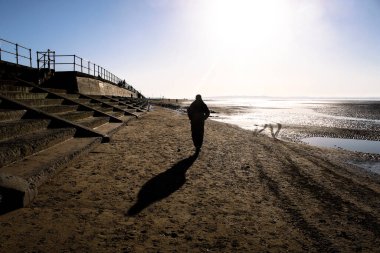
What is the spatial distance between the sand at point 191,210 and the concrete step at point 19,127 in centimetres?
123

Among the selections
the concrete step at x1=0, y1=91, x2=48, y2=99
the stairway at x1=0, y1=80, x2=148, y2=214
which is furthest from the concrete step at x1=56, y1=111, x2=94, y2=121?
the concrete step at x1=0, y1=91, x2=48, y2=99

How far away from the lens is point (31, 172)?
4047 mm

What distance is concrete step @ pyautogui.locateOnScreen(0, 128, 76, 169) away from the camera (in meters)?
4.25

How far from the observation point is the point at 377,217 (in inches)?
162

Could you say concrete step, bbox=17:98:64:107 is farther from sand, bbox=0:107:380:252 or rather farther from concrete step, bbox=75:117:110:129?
sand, bbox=0:107:380:252

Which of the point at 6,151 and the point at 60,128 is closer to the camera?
the point at 6,151

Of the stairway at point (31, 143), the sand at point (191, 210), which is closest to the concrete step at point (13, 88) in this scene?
the stairway at point (31, 143)

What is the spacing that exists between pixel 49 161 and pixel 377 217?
5369 mm

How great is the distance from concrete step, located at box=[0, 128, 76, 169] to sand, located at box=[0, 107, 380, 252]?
0.68 metres

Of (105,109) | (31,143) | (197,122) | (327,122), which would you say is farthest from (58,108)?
(327,122)

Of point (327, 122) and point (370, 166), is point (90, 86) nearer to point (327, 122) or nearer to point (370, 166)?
point (370, 166)

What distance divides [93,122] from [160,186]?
4958 mm

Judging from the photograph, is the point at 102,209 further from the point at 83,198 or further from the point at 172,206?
the point at 172,206

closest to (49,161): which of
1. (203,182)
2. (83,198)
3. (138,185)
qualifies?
(83,198)
